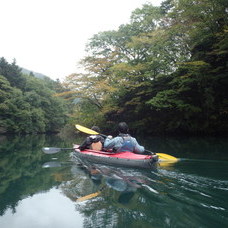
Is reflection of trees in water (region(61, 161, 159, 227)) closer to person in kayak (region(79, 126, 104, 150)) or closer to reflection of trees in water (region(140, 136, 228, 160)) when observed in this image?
person in kayak (region(79, 126, 104, 150))

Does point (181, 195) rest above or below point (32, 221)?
above

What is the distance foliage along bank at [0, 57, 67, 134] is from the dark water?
18137mm

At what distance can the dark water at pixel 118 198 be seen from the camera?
9.25 ft

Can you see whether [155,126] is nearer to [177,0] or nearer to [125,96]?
[125,96]

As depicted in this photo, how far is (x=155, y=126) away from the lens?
17.5 meters

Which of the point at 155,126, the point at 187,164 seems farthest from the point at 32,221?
the point at 155,126

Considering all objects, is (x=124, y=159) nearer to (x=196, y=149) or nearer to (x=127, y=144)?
(x=127, y=144)

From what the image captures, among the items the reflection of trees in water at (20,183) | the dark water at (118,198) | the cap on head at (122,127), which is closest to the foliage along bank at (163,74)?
the cap on head at (122,127)

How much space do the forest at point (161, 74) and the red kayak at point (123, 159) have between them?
7.40m

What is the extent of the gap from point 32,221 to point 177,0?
13757mm

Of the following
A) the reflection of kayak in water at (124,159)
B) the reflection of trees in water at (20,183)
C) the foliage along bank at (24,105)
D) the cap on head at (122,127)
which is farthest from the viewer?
the foliage along bank at (24,105)

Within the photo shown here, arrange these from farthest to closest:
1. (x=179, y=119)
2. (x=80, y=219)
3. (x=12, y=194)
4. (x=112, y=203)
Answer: (x=179, y=119), (x=12, y=194), (x=112, y=203), (x=80, y=219)

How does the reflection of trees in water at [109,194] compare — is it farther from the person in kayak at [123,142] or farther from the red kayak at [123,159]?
the person in kayak at [123,142]

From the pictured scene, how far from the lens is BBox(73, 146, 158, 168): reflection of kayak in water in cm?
526
